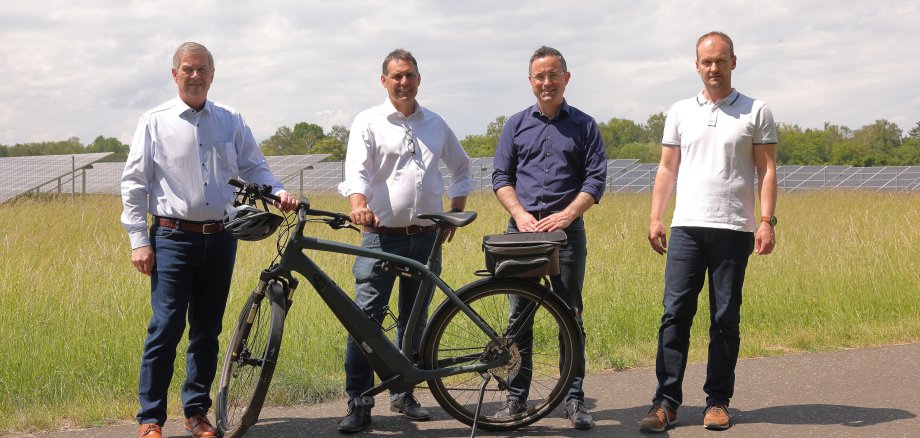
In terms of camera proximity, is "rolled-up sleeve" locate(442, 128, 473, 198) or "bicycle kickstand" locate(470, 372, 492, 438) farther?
"rolled-up sleeve" locate(442, 128, 473, 198)

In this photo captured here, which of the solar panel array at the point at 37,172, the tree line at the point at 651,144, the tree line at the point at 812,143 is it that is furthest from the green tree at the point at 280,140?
the solar panel array at the point at 37,172

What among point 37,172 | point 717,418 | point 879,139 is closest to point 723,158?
point 717,418

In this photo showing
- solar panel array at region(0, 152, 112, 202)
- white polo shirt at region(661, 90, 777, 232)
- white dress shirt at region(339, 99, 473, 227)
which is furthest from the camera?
solar panel array at region(0, 152, 112, 202)

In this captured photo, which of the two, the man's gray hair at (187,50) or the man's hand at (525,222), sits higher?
the man's gray hair at (187,50)

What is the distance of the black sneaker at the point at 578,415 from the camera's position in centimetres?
527

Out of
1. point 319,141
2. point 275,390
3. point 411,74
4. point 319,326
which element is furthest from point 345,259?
point 319,141

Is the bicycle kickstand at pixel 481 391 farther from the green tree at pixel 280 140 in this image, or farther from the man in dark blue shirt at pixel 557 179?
the green tree at pixel 280 140

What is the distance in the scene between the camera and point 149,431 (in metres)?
4.91

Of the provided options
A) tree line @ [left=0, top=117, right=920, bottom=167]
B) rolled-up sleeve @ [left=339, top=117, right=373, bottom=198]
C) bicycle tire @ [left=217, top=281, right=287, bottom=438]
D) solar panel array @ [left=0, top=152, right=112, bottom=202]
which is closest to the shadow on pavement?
rolled-up sleeve @ [left=339, top=117, right=373, bottom=198]

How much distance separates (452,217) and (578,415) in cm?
131

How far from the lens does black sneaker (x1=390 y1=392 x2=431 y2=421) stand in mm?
5461

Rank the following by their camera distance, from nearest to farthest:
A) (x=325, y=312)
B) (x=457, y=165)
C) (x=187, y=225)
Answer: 1. (x=187, y=225)
2. (x=457, y=165)
3. (x=325, y=312)

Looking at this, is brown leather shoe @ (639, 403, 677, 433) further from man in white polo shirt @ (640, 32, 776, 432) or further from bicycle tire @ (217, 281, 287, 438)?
bicycle tire @ (217, 281, 287, 438)

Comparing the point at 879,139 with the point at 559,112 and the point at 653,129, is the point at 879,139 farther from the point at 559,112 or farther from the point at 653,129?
the point at 559,112
